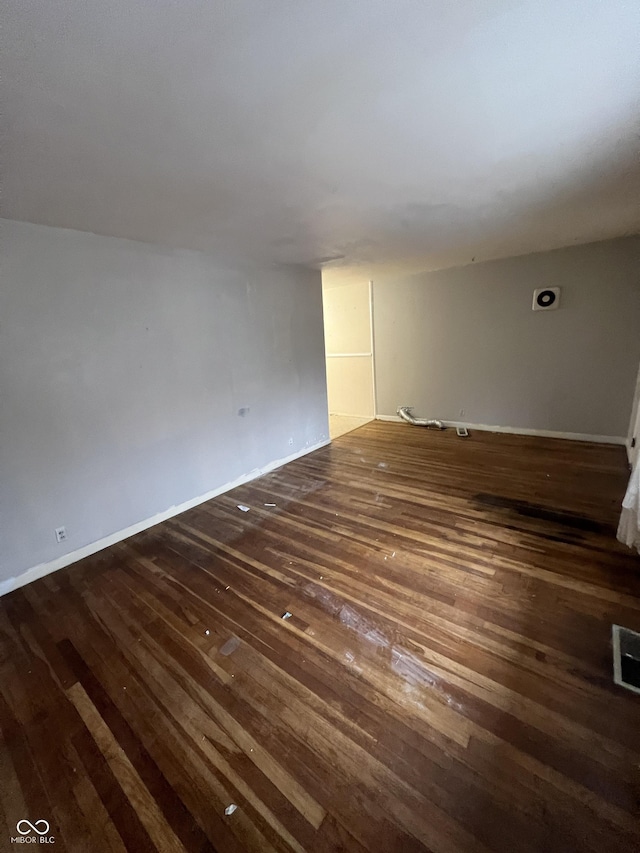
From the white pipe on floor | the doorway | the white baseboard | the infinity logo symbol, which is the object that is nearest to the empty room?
the infinity logo symbol

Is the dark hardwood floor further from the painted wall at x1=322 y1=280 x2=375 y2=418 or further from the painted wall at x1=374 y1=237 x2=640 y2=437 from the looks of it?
the painted wall at x1=322 y1=280 x2=375 y2=418

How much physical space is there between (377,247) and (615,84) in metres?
2.33

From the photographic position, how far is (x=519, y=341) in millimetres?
4695

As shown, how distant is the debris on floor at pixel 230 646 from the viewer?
1743 mm

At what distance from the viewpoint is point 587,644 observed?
1.65 m

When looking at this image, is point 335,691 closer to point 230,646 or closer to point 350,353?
point 230,646

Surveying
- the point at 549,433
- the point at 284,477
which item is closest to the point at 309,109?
the point at 284,477

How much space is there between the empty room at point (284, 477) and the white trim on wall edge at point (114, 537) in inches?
0.8

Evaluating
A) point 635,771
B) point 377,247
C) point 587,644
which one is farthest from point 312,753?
point 377,247

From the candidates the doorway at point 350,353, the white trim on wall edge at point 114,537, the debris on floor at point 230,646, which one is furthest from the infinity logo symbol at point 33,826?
the doorway at point 350,353

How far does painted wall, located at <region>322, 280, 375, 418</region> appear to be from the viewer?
241 inches

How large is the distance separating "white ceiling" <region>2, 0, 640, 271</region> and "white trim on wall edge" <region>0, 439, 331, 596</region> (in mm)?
2380

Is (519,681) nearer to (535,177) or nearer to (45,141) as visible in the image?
(535,177)

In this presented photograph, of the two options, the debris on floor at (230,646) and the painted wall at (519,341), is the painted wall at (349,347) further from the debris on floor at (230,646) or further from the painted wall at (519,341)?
the debris on floor at (230,646)
